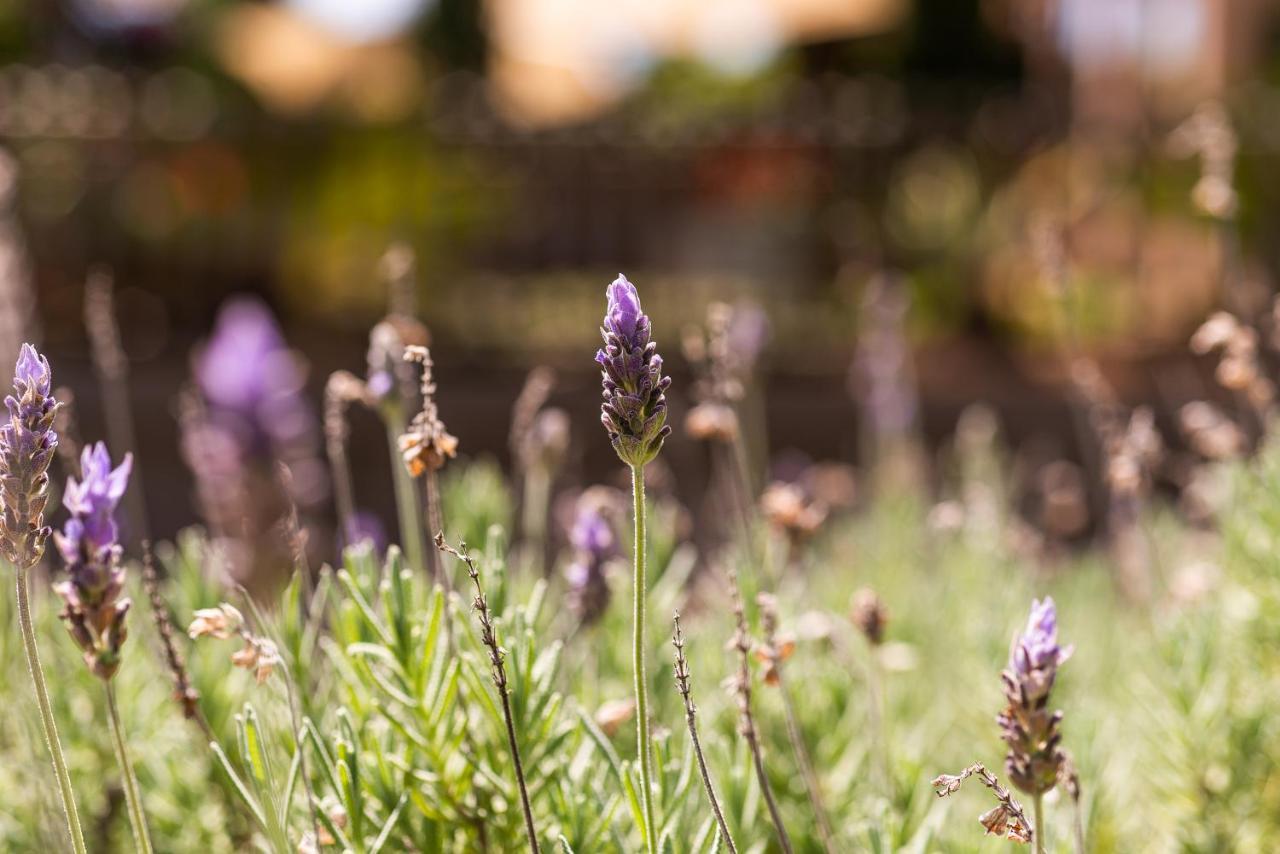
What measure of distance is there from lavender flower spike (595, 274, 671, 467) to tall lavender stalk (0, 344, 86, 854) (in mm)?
415

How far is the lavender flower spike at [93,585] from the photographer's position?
0.99m

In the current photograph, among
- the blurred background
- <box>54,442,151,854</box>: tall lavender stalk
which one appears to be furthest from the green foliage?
the blurred background

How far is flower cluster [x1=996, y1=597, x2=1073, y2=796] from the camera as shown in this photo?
96 cm

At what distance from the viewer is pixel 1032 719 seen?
97 centimetres

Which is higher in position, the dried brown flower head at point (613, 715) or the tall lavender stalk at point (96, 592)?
the tall lavender stalk at point (96, 592)

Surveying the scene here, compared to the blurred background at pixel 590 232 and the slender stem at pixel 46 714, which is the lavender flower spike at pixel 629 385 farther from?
the blurred background at pixel 590 232

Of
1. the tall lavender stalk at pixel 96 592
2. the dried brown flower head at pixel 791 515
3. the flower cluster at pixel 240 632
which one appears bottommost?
the dried brown flower head at pixel 791 515

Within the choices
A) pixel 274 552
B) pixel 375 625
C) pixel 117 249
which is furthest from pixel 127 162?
pixel 375 625

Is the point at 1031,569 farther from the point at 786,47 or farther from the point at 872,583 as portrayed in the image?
Result: the point at 786,47

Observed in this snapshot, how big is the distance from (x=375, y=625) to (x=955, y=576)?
4.79ft

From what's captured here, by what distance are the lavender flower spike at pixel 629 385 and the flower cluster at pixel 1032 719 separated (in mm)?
317

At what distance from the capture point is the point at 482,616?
97 cm

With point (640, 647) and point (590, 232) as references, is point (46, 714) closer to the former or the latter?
point (640, 647)

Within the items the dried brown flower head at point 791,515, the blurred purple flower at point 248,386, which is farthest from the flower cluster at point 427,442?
the blurred purple flower at point 248,386
